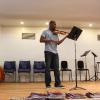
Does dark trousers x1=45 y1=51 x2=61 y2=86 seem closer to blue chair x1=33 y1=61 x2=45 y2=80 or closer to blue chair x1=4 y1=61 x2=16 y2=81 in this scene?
blue chair x1=33 y1=61 x2=45 y2=80

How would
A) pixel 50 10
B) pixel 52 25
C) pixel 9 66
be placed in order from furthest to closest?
pixel 9 66
pixel 50 10
pixel 52 25

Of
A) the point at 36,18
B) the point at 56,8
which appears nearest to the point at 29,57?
the point at 36,18

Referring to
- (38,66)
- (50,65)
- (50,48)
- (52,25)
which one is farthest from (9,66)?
(52,25)

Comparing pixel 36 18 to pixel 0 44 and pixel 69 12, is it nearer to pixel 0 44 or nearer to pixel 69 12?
pixel 69 12

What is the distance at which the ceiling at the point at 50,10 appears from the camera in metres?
6.79

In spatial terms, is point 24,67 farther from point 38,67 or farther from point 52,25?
point 52,25

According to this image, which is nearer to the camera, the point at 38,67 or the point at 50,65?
the point at 50,65

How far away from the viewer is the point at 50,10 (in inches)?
275

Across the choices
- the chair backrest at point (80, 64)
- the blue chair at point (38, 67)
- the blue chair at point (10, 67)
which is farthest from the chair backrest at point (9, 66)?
the chair backrest at point (80, 64)

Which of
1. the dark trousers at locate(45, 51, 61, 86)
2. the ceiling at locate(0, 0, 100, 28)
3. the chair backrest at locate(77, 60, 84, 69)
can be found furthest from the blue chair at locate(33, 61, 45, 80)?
the dark trousers at locate(45, 51, 61, 86)

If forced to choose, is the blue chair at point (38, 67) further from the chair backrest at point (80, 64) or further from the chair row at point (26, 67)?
the chair backrest at point (80, 64)

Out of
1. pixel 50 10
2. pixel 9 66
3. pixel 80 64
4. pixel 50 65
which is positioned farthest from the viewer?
pixel 80 64

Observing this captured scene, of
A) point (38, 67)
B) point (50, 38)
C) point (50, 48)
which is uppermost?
point (50, 38)

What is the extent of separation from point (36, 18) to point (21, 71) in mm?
2016
